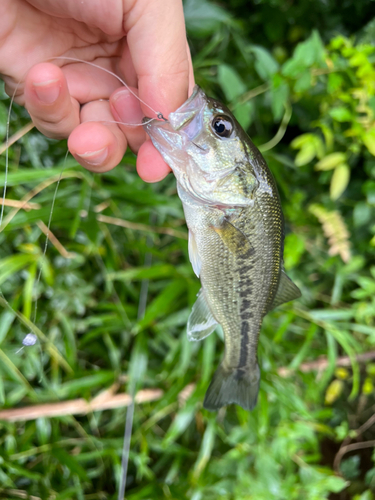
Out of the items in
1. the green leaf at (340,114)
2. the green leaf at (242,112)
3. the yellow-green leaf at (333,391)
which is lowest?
the yellow-green leaf at (333,391)

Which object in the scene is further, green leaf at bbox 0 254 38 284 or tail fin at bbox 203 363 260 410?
green leaf at bbox 0 254 38 284

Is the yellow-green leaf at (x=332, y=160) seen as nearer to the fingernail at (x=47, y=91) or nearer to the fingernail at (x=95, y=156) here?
the fingernail at (x=95, y=156)

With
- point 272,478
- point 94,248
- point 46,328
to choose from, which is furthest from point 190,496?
point 94,248

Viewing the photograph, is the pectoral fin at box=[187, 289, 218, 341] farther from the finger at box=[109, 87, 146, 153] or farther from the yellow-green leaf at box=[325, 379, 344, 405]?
the yellow-green leaf at box=[325, 379, 344, 405]

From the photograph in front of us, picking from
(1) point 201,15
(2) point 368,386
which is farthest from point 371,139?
(2) point 368,386

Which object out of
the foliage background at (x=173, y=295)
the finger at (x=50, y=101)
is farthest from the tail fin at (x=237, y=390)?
the finger at (x=50, y=101)

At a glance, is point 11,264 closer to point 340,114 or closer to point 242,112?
point 242,112

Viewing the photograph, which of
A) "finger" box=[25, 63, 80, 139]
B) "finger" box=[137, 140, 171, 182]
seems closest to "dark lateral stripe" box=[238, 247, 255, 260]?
"finger" box=[137, 140, 171, 182]
